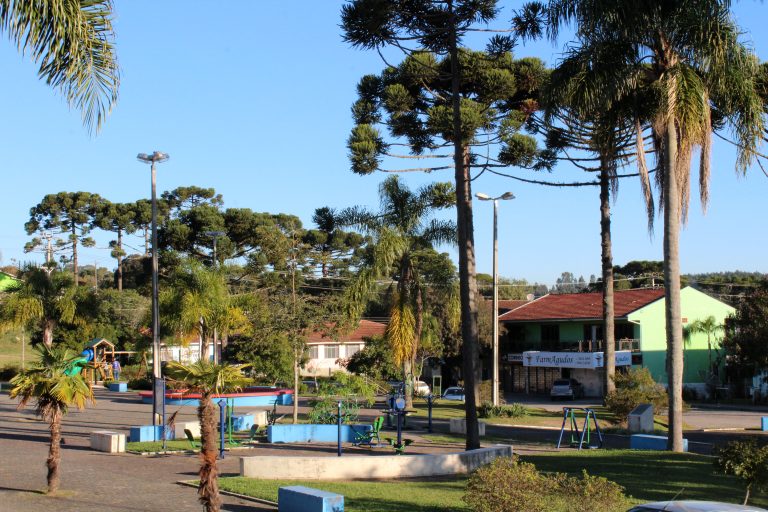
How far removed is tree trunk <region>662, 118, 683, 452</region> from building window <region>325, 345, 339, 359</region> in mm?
44901

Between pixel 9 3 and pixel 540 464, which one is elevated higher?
pixel 9 3

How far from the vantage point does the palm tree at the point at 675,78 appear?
18141mm

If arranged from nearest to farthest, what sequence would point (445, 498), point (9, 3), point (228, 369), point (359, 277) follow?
1. point (9, 3)
2. point (228, 369)
3. point (445, 498)
4. point (359, 277)

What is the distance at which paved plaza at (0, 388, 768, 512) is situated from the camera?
45.7 feet

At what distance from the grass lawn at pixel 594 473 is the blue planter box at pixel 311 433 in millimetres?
5310

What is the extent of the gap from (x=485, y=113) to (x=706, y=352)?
1318 inches

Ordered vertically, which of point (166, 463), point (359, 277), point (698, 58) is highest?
point (698, 58)

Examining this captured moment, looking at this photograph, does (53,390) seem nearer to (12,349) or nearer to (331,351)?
(331,351)

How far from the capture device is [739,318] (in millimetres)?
46812

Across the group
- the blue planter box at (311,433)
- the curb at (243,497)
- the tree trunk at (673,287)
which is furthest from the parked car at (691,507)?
the blue planter box at (311,433)

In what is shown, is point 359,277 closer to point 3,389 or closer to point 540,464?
point 540,464

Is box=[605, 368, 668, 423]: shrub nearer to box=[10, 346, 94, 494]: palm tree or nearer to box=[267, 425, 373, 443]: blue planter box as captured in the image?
box=[267, 425, 373, 443]: blue planter box

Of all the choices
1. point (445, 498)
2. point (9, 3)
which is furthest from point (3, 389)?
point (9, 3)

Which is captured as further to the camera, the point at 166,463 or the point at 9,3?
the point at 166,463
